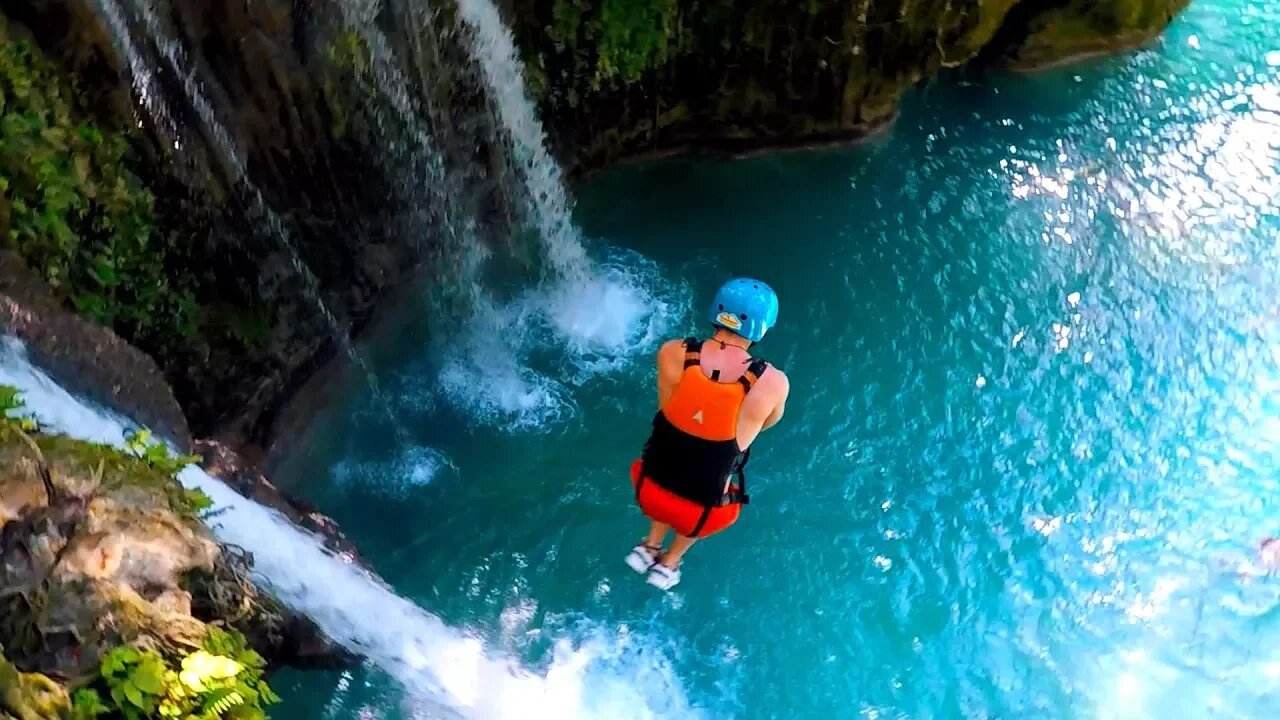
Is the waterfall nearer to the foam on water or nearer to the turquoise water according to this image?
the turquoise water

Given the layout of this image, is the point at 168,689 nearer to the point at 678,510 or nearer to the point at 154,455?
the point at 154,455

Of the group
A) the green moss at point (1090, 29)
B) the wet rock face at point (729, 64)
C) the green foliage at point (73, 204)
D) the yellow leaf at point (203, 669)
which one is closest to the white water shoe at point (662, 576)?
the yellow leaf at point (203, 669)

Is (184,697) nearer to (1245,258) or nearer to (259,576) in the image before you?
(259,576)

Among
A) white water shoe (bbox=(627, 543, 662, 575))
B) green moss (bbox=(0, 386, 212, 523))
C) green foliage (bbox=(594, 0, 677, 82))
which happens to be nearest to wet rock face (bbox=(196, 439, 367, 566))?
green moss (bbox=(0, 386, 212, 523))

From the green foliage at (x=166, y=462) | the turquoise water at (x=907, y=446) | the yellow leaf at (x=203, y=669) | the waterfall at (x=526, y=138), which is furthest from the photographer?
the waterfall at (x=526, y=138)

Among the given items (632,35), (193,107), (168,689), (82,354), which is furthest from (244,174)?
(168,689)

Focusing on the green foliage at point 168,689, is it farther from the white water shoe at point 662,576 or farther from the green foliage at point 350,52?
the green foliage at point 350,52
